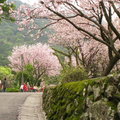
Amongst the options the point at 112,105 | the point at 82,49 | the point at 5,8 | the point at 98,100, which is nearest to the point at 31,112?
the point at 98,100

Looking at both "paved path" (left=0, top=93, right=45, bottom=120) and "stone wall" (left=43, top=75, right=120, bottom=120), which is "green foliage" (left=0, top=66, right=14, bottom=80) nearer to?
"paved path" (left=0, top=93, right=45, bottom=120)

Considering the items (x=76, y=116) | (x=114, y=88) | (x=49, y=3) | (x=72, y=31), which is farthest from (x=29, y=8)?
(x=72, y=31)

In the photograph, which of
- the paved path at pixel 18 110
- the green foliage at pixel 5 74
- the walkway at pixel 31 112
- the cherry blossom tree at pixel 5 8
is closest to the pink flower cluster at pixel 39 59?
the green foliage at pixel 5 74

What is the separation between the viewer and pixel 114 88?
4402 millimetres

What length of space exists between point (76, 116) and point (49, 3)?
5.89 metres

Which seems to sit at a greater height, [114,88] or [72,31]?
[72,31]

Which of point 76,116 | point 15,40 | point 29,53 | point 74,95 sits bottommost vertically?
point 76,116

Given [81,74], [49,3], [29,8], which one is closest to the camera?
[49,3]

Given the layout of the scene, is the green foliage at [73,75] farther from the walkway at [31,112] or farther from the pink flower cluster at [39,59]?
the pink flower cluster at [39,59]

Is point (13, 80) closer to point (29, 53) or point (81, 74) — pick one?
point (29, 53)

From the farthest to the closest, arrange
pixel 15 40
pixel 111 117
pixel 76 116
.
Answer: pixel 15 40 < pixel 76 116 < pixel 111 117

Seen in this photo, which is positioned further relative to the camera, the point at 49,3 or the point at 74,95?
the point at 49,3

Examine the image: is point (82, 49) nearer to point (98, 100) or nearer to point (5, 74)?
point (98, 100)

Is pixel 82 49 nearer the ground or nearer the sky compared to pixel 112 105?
nearer the sky
